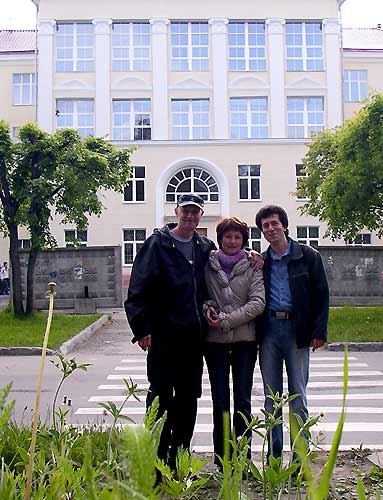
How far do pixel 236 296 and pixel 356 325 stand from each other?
1291cm

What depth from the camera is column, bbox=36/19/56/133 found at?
3569cm

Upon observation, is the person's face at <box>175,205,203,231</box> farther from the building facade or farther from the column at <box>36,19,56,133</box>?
the column at <box>36,19,56,133</box>

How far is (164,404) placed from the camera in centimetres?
453

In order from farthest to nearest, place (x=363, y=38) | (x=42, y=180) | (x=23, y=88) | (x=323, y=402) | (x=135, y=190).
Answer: (x=363, y=38), (x=23, y=88), (x=135, y=190), (x=42, y=180), (x=323, y=402)

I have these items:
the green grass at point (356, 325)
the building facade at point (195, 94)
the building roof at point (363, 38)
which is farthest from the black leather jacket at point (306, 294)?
the building roof at point (363, 38)

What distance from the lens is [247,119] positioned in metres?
36.1

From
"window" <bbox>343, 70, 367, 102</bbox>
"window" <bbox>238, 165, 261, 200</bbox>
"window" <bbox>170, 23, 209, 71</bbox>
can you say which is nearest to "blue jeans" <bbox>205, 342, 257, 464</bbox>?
"window" <bbox>238, 165, 261, 200</bbox>

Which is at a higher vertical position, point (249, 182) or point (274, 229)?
point (249, 182)

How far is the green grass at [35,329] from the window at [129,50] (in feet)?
63.2

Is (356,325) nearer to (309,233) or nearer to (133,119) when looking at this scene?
(309,233)

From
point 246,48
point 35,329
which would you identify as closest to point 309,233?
point 246,48

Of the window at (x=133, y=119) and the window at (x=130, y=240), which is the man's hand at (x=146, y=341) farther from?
the window at (x=133, y=119)

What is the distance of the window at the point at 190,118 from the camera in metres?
36.1

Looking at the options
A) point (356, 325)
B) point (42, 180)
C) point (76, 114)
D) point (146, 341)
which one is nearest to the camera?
point (146, 341)
